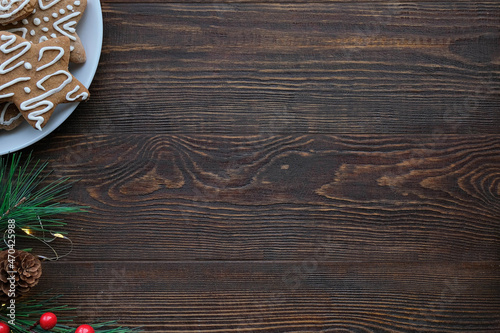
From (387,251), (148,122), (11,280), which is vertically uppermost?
(148,122)

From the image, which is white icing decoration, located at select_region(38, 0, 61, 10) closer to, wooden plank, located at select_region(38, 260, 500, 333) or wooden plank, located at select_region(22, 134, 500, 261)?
wooden plank, located at select_region(22, 134, 500, 261)

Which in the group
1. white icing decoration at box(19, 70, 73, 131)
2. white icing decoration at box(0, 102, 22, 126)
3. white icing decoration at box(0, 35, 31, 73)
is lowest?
white icing decoration at box(0, 102, 22, 126)

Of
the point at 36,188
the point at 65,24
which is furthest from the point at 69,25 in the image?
the point at 36,188

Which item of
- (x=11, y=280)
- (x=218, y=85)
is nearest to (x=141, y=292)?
(x=11, y=280)

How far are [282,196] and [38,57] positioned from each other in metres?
0.53

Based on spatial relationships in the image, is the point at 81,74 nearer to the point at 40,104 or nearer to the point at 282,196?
the point at 40,104

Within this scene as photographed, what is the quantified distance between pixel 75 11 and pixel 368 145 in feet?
2.05

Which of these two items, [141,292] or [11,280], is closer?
[11,280]

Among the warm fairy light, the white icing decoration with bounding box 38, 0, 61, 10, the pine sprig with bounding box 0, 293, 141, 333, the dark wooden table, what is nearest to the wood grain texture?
the dark wooden table

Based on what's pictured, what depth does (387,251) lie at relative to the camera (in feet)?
3.03

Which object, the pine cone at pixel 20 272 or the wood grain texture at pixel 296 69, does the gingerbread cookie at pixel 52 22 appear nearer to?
the wood grain texture at pixel 296 69

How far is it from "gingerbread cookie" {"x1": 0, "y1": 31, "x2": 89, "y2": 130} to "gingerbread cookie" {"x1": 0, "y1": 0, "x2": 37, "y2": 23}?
1.1 inches

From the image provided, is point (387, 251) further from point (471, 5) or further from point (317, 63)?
point (471, 5)

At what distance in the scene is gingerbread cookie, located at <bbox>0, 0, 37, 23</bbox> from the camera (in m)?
0.80
